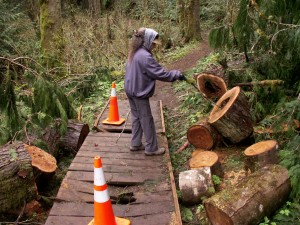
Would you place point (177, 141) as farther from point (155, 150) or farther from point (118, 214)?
point (118, 214)

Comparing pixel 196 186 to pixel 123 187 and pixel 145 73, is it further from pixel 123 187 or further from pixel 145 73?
pixel 145 73

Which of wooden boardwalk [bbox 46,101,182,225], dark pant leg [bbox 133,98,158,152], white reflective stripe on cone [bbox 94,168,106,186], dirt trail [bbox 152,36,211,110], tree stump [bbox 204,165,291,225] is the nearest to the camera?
white reflective stripe on cone [bbox 94,168,106,186]

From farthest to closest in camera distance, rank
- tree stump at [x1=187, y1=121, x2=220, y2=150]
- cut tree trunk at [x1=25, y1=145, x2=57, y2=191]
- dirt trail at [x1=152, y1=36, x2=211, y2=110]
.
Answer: dirt trail at [x1=152, y1=36, x2=211, y2=110], tree stump at [x1=187, y1=121, x2=220, y2=150], cut tree trunk at [x1=25, y1=145, x2=57, y2=191]

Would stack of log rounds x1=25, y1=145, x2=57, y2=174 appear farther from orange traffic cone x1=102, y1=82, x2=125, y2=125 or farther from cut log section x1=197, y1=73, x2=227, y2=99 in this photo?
cut log section x1=197, y1=73, x2=227, y2=99

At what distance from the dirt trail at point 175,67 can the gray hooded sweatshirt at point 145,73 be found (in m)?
3.60

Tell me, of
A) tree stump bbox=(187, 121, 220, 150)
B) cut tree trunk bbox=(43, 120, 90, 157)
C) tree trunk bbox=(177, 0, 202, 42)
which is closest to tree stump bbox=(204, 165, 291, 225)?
tree stump bbox=(187, 121, 220, 150)

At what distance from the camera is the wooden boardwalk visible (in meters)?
4.28

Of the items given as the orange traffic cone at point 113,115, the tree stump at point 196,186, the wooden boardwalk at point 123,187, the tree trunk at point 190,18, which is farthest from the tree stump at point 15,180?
the tree trunk at point 190,18

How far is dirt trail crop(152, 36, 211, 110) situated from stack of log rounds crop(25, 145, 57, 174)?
4.14 metres

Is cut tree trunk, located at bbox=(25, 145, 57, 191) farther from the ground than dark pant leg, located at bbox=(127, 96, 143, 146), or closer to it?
closer to it

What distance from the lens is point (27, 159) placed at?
509cm

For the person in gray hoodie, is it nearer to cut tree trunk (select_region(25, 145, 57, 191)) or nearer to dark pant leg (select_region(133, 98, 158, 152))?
dark pant leg (select_region(133, 98, 158, 152))

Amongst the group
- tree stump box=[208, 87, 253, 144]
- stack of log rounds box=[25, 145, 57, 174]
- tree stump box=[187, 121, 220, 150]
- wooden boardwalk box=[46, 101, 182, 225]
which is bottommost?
wooden boardwalk box=[46, 101, 182, 225]

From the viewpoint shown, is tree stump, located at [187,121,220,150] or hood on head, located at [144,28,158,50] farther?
tree stump, located at [187,121,220,150]
